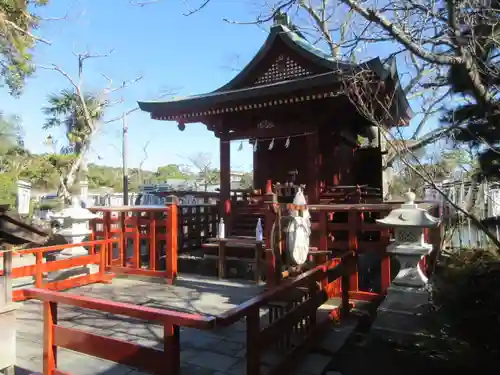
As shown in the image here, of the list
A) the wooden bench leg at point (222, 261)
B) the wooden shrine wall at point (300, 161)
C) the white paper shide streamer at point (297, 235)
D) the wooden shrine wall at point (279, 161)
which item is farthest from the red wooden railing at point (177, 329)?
the wooden shrine wall at point (279, 161)

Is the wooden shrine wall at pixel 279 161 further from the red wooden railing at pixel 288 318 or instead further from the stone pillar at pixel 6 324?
the stone pillar at pixel 6 324

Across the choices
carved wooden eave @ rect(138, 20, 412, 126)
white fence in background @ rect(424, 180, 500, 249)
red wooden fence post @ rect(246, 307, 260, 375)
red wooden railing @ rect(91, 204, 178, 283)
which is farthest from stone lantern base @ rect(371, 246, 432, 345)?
red wooden railing @ rect(91, 204, 178, 283)

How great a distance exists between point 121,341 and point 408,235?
151 inches

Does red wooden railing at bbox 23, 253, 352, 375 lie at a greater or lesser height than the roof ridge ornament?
lesser

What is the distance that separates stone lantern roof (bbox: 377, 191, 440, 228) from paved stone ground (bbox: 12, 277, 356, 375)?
1.65 metres

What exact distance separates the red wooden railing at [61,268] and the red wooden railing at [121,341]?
284cm

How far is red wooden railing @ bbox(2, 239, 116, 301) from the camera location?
658cm

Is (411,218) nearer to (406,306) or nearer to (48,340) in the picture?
(406,306)

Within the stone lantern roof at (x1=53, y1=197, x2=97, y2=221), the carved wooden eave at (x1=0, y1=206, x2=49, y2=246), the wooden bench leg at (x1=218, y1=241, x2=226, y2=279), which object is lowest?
the wooden bench leg at (x1=218, y1=241, x2=226, y2=279)

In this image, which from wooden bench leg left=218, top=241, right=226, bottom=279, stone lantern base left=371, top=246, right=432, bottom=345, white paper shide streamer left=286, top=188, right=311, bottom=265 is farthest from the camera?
wooden bench leg left=218, top=241, right=226, bottom=279

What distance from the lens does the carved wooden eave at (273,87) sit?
8891mm

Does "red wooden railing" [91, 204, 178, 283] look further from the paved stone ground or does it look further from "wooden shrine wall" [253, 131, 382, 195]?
"wooden shrine wall" [253, 131, 382, 195]

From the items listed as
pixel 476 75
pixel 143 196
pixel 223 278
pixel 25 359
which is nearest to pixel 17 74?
pixel 143 196

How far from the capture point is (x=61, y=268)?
23.8 feet
